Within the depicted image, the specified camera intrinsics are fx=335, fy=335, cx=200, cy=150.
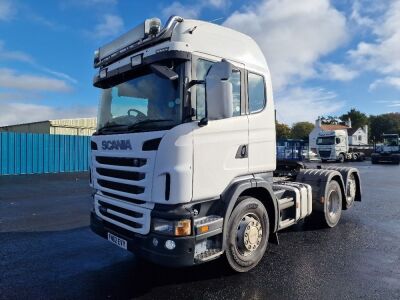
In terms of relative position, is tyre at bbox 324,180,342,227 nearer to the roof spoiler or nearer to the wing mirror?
the wing mirror

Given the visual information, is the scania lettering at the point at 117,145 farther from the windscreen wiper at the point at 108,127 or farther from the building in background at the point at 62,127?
the building in background at the point at 62,127

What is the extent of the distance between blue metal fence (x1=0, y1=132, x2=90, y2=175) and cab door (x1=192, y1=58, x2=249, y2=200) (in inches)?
742

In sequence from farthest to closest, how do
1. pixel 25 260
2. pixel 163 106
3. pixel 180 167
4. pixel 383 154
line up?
pixel 383 154, pixel 25 260, pixel 163 106, pixel 180 167

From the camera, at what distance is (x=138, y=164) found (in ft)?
13.0

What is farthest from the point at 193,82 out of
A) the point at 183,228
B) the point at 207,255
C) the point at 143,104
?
the point at 207,255

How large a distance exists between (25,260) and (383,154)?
37.9 metres

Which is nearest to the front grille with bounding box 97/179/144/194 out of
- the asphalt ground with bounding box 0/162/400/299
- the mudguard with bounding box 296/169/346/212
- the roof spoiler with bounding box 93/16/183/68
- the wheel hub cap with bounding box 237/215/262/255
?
the asphalt ground with bounding box 0/162/400/299

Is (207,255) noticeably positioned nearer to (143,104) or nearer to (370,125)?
(143,104)

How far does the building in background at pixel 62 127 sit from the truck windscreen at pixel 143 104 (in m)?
30.1

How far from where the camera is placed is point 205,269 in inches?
187

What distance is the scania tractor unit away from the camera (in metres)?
A: 3.73

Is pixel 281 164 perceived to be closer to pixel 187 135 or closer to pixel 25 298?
pixel 187 135

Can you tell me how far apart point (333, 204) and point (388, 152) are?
1328 inches

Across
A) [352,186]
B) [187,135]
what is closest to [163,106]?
[187,135]
